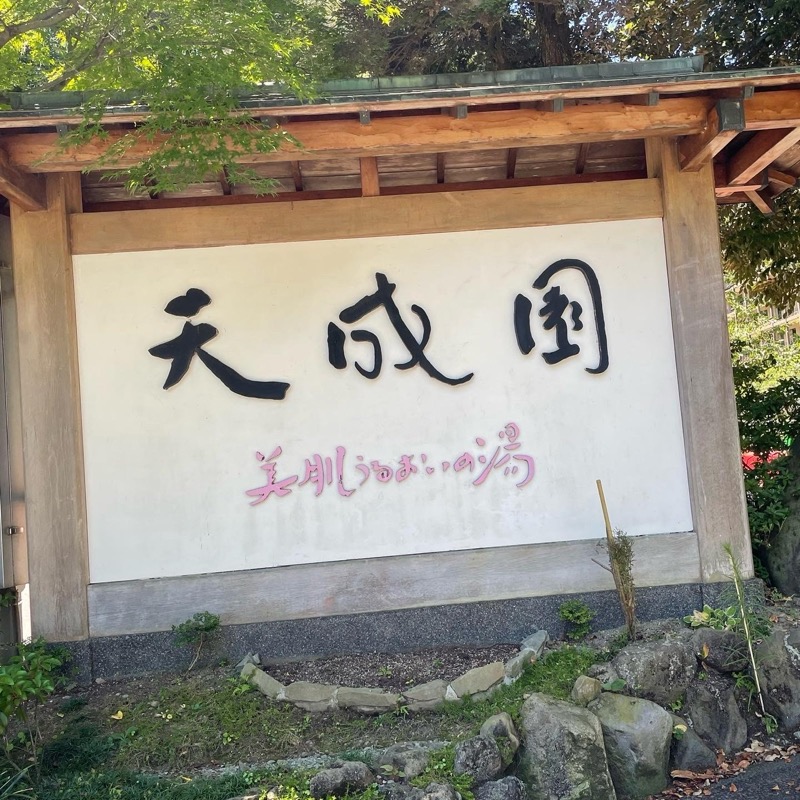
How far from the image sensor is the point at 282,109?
4863 millimetres

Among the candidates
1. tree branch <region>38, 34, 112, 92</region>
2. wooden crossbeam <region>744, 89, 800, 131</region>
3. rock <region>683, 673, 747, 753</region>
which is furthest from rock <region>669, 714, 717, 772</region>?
tree branch <region>38, 34, 112, 92</region>

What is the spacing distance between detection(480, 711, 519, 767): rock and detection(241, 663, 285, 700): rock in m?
1.49

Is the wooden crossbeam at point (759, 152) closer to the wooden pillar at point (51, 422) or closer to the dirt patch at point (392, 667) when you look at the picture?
the dirt patch at point (392, 667)

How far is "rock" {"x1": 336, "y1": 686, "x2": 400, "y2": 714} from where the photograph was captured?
491 centimetres

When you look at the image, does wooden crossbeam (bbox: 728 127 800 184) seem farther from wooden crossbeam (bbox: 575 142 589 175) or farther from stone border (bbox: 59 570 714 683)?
stone border (bbox: 59 570 714 683)

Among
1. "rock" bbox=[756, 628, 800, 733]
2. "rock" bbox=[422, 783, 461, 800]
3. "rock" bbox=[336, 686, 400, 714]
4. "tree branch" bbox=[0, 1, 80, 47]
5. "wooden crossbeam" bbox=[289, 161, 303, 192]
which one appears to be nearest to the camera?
"rock" bbox=[422, 783, 461, 800]

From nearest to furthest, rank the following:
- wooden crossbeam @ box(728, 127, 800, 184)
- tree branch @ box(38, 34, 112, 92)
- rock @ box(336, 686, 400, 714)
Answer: rock @ box(336, 686, 400, 714) < tree branch @ box(38, 34, 112, 92) < wooden crossbeam @ box(728, 127, 800, 184)

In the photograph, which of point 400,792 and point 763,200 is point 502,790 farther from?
point 763,200

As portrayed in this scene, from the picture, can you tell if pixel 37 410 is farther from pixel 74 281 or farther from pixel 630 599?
pixel 630 599

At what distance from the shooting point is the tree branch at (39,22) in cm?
508

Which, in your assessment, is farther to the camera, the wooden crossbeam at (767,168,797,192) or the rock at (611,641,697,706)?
the wooden crossbeam at (767,168,797,192)

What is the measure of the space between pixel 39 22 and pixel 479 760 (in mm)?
5313

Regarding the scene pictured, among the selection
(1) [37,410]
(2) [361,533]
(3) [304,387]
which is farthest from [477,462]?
(1) [37,410]

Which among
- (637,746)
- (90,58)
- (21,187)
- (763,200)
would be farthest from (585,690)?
(90,58)
